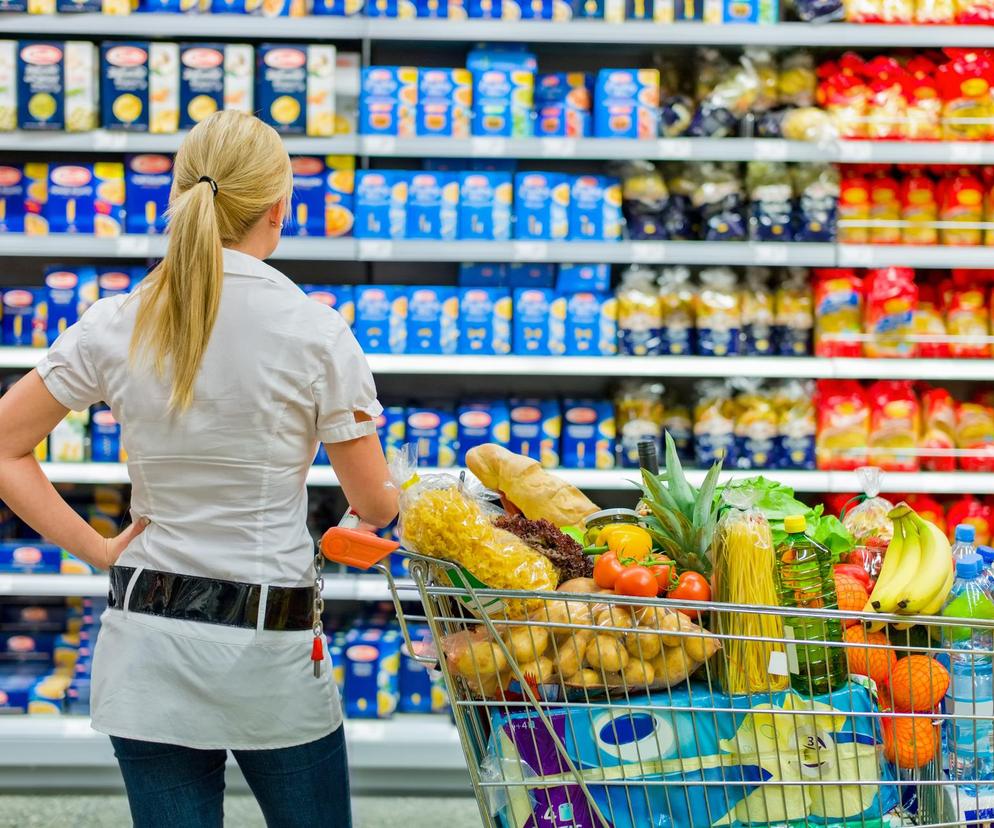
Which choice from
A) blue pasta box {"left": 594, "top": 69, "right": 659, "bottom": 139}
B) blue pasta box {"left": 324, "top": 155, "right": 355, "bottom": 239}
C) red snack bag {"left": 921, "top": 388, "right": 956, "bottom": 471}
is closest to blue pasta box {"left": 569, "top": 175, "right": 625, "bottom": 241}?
blue pasta box {"left": 594, "top": 69, "right": 659, "bottom": 139}

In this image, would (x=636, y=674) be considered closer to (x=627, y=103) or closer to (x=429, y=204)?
(x=429, y=204)

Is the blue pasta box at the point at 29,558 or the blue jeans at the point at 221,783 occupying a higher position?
the blue jeans at the point at 221,783

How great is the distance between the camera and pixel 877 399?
10.7 feet

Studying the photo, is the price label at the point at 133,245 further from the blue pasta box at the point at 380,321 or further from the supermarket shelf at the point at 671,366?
the blue pasta box at the point at 380,321

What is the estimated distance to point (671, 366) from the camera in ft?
10.3

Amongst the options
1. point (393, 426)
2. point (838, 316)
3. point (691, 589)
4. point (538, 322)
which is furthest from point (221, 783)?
point (838, 316)

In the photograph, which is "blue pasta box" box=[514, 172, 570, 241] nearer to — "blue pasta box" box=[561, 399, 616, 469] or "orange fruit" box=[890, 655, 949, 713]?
"blue pasta box" box=[561, 399, 616, 469]

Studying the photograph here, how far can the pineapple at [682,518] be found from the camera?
1458mm

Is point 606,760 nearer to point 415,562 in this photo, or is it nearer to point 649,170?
point 415,562

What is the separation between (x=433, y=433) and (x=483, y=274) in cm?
49

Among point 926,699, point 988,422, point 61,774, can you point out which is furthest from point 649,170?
point 61,774

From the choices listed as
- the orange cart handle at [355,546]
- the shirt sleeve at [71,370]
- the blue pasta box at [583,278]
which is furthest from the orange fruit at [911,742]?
the blue pasta box at [583,278]

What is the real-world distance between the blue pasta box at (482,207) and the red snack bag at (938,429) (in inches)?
55.0

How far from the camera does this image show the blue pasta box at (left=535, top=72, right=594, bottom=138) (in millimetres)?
3193
